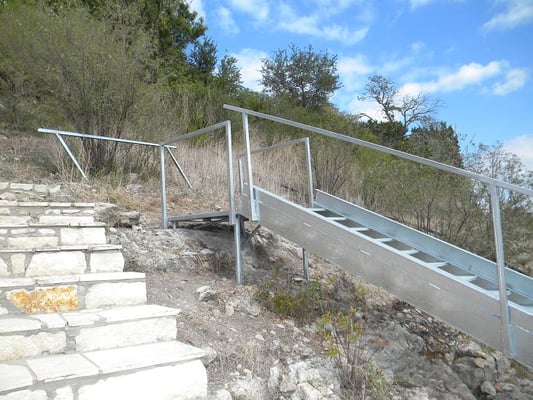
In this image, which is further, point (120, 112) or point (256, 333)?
point (120, 112)

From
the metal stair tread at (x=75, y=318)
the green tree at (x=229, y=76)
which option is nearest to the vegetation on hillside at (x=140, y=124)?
the metal stair tread at (x=75, y=318)

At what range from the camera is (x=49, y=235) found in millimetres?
3570

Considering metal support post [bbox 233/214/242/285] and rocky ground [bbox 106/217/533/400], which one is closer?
rocky ground [bbox 106/217/533/400]

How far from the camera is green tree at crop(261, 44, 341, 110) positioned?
21.1m

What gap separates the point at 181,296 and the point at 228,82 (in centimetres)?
1468

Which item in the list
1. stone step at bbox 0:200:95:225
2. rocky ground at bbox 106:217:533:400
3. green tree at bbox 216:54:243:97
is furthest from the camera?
Result: green tree at bbox 216:54:243:97

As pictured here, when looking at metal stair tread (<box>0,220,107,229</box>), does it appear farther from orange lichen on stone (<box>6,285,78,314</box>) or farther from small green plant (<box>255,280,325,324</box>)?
small green plant (<box>255,280,325,324</box>)

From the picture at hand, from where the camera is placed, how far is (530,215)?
231 inches

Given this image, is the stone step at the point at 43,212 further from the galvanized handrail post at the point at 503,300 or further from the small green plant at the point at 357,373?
the galvanized handrail post at the point at 503,300

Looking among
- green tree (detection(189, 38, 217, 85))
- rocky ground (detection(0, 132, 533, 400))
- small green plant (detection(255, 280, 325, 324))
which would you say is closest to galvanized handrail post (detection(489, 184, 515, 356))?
rocky ground (detection(0, 132, 533, 400))

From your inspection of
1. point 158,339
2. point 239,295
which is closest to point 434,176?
point 239,295

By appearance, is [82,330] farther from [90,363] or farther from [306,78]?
[306,78]

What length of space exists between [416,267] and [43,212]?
10.8ft

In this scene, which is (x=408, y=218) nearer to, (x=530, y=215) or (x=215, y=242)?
(x=530, y=215)
